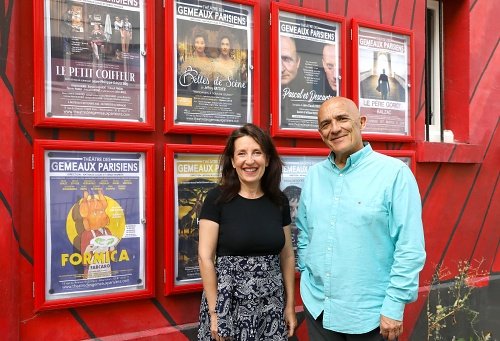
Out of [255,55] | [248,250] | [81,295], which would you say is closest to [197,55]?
[255,55]

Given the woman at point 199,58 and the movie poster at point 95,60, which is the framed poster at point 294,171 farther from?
the movie poster at point 95,60

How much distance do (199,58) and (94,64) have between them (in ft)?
2.15

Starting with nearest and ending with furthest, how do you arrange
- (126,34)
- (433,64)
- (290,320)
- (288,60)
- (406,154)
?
(290,320)
(126,34)
(288,60)
(406,154)
(433,64)

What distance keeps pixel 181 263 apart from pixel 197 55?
127 cm

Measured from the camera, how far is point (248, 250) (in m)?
2.37

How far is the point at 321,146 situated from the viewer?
Answer: 12.1 ft

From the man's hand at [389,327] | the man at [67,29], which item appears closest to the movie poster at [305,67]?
the man at [67,29]

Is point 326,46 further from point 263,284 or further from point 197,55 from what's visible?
point 263,284

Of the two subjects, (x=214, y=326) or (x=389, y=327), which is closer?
(x=389, y=327)

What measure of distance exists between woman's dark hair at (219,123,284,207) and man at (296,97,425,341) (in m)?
0.24

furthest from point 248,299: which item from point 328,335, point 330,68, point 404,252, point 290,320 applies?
point 330,68

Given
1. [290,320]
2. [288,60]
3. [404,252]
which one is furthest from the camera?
[288,60]

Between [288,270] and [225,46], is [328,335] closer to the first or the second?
[288,270]

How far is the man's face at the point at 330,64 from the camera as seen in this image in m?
3.67
